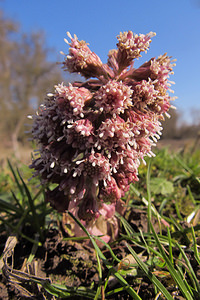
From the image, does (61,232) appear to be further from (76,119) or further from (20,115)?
(20,115)

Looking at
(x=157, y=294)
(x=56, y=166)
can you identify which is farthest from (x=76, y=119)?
(x=157, y=294)

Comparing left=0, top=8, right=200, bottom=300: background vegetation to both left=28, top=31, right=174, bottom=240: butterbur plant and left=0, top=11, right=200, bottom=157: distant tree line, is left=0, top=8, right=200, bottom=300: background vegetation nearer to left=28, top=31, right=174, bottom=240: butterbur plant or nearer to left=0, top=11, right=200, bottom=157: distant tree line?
left=28, top=31, right=174, bottom=240: butterbur plant

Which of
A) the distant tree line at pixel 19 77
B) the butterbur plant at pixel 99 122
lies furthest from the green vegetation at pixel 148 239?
the distant tree line at pixel 19 77

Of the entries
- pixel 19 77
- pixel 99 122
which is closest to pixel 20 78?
pixel 19 77

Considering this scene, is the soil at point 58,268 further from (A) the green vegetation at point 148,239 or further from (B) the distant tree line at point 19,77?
(B) the distant tree line at point 19,77

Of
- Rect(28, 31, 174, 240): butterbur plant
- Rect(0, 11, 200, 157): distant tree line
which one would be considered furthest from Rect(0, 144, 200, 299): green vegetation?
Rect(0, 11, 200, 157): distant tree line
